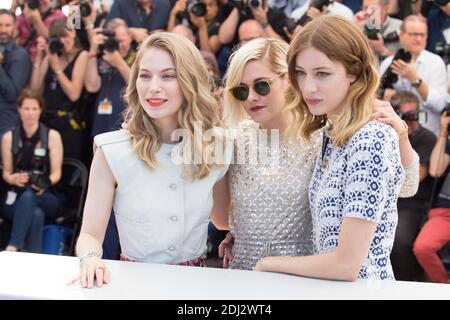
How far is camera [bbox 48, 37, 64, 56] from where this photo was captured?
5.02m

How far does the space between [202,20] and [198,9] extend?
9 cm

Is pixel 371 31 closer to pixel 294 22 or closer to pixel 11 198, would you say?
pixel 294 22

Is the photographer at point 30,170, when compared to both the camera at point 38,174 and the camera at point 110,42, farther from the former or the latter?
the camera at point 110,42

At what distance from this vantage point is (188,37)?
4.71 metres

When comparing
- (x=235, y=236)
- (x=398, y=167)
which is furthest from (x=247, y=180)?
A: (x=398, y=167)

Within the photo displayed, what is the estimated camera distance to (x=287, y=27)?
4.55 meters

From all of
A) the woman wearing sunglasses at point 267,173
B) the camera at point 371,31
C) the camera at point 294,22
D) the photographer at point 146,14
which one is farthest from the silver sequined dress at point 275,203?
the photographer at point 146,14

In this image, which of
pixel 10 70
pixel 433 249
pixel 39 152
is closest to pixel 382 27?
pixel 433 249

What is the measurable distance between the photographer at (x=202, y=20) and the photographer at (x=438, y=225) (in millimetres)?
1728

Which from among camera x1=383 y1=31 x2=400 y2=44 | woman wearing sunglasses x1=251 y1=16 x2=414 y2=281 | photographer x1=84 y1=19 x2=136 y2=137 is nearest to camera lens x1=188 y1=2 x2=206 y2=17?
photographer x1=84 y1=19 x2=136 y2=137

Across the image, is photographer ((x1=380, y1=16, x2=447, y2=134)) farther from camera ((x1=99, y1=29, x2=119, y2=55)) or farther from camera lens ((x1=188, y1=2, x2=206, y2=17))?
camera ((x1=99, y1=29, x2=119, y2=55))

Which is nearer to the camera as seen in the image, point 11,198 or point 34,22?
point 11,198

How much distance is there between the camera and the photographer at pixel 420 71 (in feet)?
13.9
